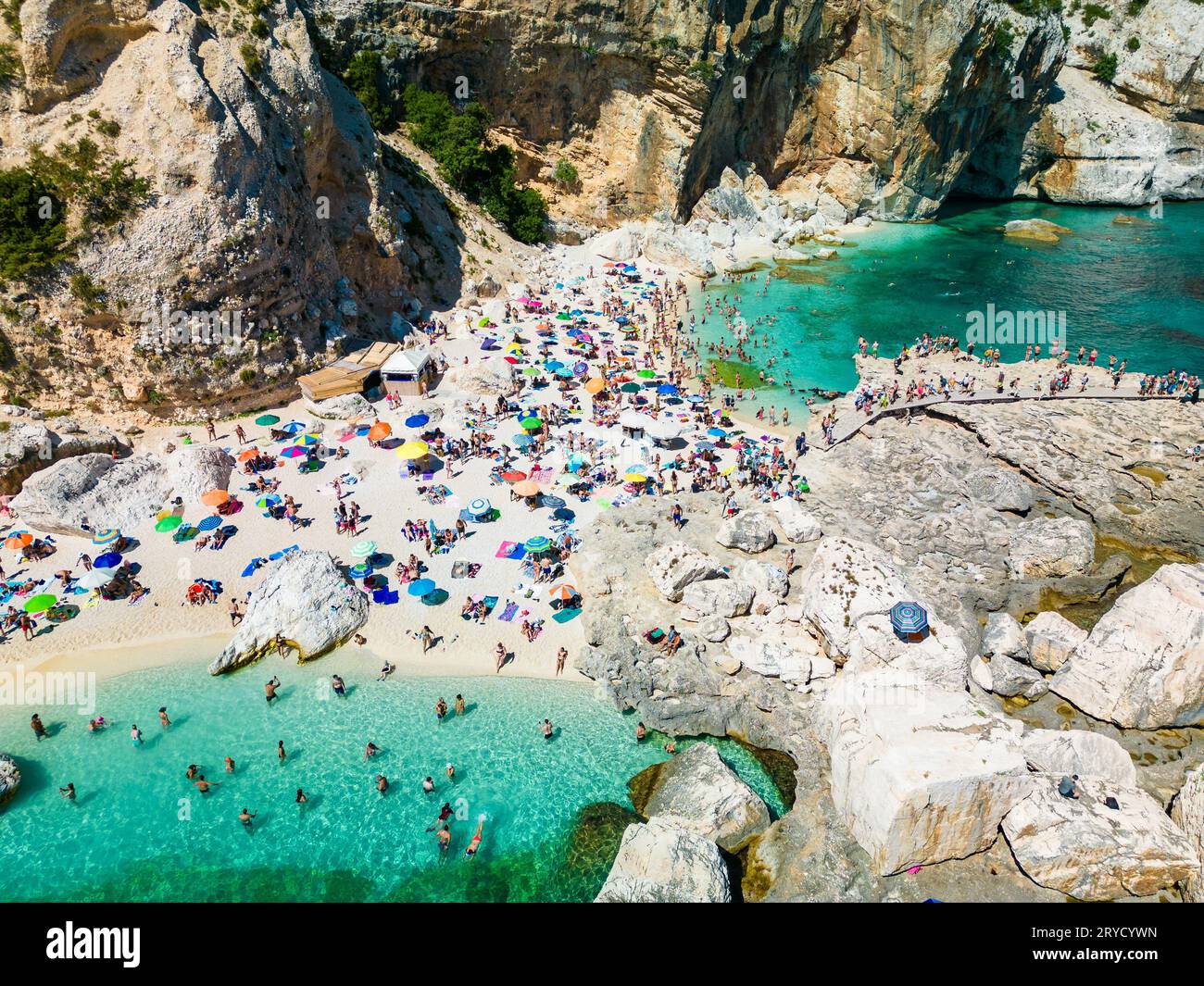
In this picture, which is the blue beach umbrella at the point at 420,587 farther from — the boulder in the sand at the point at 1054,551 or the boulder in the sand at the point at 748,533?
the boulder in the sand at the point at 1054,551

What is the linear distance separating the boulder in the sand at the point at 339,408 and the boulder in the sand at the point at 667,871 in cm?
2481

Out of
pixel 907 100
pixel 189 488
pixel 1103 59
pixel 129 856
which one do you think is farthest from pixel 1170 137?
pixel 129 856

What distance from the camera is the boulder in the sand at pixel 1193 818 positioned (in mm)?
15516

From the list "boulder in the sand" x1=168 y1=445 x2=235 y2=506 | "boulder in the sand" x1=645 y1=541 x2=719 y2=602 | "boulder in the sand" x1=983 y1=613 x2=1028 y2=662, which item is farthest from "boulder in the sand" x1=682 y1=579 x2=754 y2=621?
"boulder in the sand" x1=168 y1=445 x2=235 y2=506

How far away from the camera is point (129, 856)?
1775 centimetres

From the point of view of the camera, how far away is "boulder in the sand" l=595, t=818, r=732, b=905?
610 inches

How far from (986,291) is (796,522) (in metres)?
39.6

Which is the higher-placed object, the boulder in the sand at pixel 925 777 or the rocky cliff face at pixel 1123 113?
the rocky cliff face at pixel 1123 113

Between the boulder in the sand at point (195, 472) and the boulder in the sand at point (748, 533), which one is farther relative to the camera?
the boulder in the sand at point (195, 472)

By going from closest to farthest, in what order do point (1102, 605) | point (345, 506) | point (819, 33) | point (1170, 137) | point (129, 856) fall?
point (129, 856) < point (1102, 605) < point (345, 506) < point (819, 33) < point (1170, 137)

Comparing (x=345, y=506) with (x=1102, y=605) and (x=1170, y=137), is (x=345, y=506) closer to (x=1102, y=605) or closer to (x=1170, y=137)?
(x=1102, y=605)

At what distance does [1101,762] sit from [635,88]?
182 feet

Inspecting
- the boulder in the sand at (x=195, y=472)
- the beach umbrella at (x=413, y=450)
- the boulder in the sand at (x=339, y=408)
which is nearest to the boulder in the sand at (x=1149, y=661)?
the beach umbrella at (x=413, y=450)

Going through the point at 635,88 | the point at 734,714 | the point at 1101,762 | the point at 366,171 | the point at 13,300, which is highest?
the point at 635,88
